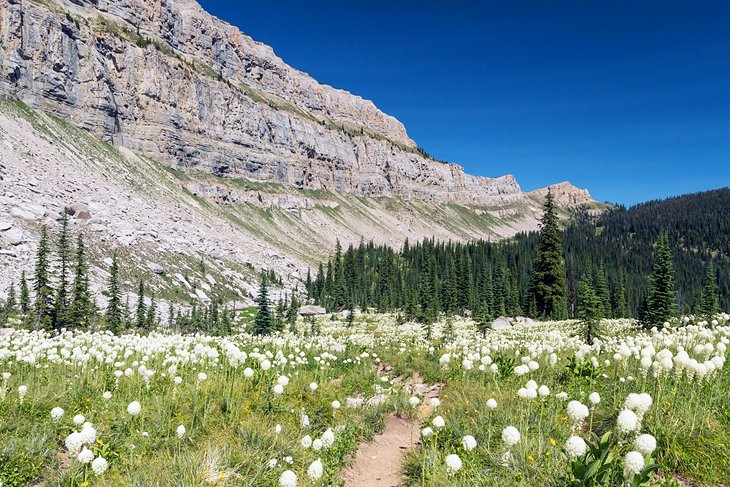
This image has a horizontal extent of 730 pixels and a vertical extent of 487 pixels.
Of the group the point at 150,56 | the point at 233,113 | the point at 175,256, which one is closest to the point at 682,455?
the point at 175,256

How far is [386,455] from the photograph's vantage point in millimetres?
7602

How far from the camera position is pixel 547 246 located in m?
52.0

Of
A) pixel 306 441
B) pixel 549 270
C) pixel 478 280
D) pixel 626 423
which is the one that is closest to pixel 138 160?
pixel 478 280

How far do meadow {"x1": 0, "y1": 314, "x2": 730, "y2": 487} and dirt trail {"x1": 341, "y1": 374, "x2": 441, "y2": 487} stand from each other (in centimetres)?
19

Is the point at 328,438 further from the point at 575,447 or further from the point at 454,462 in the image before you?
the point at 575,447

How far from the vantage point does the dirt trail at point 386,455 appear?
652 centimetres

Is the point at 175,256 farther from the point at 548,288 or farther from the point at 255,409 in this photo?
the point at 255,409

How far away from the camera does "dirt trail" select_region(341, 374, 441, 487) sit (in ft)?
21.4

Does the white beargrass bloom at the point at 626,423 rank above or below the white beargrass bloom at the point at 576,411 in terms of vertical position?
above

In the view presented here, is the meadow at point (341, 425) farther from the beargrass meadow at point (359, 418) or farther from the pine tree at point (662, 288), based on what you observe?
the pine tree at point (662, 288)

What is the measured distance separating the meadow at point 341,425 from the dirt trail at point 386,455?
19 centimetres

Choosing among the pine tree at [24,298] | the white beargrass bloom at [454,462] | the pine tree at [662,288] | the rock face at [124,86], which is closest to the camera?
the white beargrass bloom at [454,462]

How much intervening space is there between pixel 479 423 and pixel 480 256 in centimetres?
13223

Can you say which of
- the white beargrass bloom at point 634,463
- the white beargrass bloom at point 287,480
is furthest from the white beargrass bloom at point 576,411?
the white beargrass bloom at point 287,480
